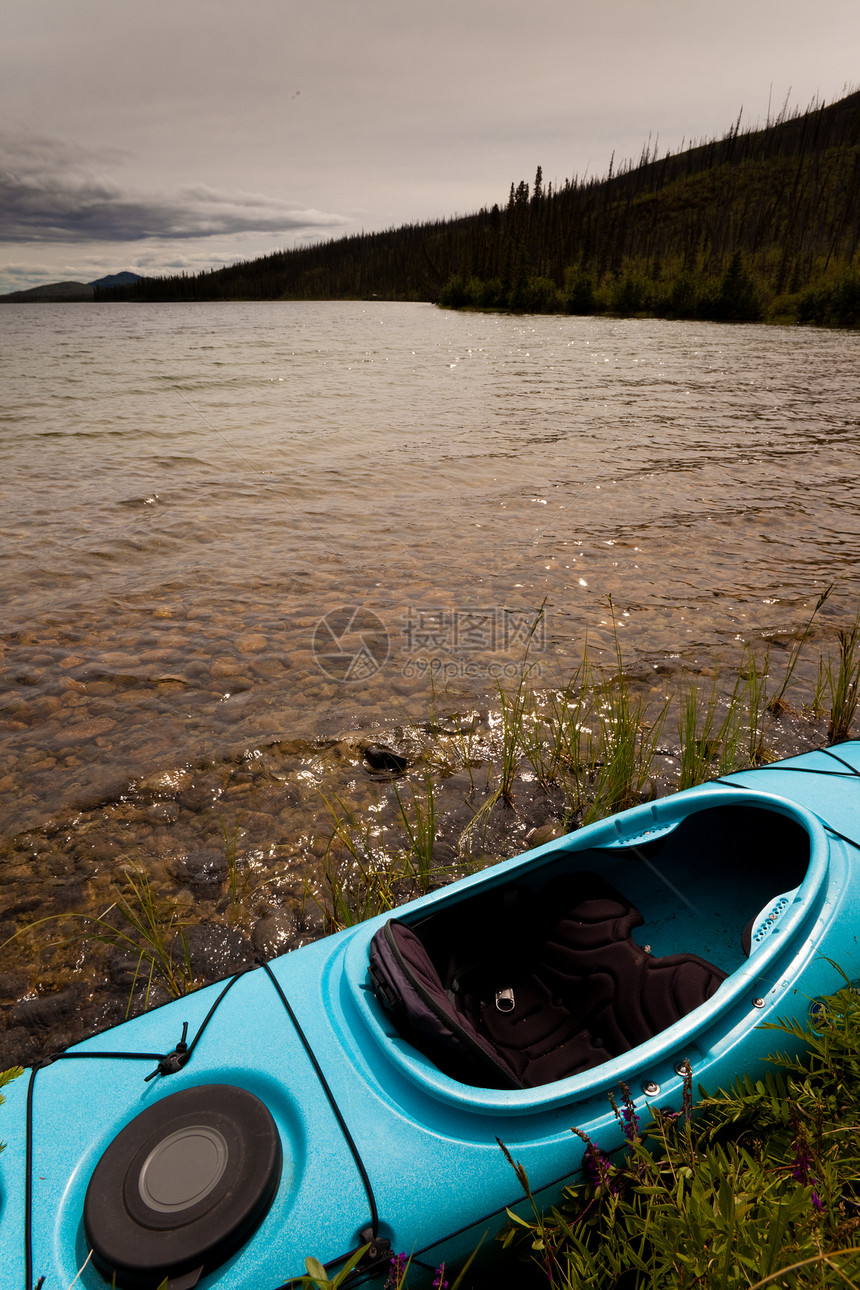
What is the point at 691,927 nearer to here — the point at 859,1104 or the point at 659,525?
the point at 859,1104

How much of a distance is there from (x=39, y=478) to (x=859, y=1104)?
34.9ft

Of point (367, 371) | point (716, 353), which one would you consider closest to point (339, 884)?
point (367, 371)

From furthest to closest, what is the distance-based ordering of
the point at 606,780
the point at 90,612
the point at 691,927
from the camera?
1. the point at 90,612
2. the point at 606,780
3. the point at 691,927

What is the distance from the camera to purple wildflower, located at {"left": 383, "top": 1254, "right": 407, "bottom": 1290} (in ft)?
4.46

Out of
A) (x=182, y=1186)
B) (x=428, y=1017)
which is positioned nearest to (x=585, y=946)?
(x=428, y=1017)

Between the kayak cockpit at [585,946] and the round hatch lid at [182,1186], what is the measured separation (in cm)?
48

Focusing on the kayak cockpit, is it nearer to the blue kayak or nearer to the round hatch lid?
the blue kayak

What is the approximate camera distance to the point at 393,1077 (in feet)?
5.83

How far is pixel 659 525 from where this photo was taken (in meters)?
7.36

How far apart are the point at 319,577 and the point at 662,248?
8476 cm

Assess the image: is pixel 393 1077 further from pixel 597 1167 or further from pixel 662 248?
pixel 662 248

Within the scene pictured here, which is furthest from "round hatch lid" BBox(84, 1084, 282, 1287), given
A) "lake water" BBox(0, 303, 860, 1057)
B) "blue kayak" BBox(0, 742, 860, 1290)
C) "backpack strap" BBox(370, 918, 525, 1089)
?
"lake water" BBox(0, 303, 860, 1057)

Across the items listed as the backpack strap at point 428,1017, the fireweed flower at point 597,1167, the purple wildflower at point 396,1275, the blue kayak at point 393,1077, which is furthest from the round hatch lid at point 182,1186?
the fireweed flower at point 597,1167

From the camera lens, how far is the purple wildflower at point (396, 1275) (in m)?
1.36
